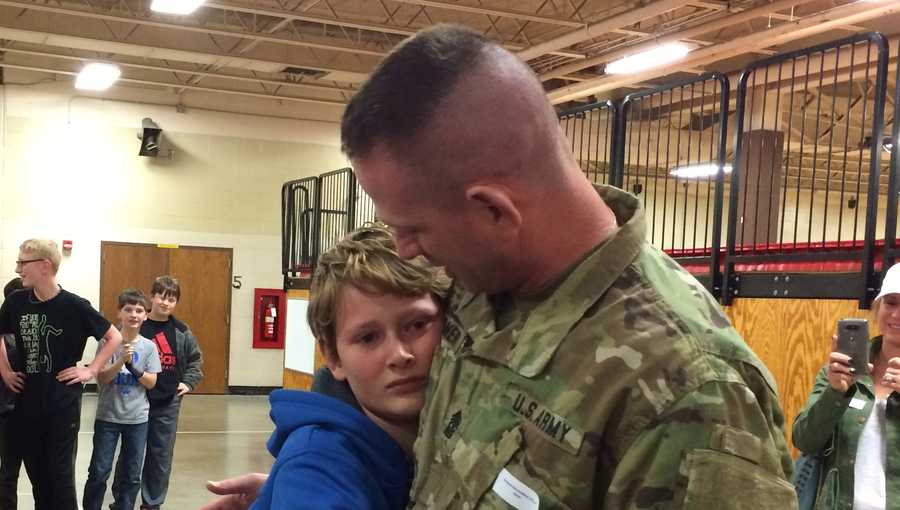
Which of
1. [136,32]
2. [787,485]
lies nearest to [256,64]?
[136,32]

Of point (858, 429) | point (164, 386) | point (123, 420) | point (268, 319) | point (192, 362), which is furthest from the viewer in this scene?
point (268, 319)

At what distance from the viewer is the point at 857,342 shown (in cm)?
290

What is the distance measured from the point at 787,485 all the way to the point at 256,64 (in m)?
10.9

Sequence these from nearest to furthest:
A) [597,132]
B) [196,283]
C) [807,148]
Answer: [597,132]
[196,283]
[807,148]

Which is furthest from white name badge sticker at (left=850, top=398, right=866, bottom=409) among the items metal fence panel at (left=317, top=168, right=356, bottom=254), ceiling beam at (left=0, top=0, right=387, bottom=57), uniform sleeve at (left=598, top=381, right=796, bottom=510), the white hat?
ceiling beam at (left=0, top=0, right=387, bottom=57)

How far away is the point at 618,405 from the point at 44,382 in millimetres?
4822

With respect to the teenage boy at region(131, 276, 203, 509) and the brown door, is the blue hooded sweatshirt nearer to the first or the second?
the teenage boy at region(131, 276, 203, 509)

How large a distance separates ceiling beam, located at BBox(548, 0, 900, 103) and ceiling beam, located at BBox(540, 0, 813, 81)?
233mm

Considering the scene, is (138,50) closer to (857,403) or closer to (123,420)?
(123,420)

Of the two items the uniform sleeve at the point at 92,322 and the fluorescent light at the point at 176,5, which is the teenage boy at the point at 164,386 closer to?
the uniform sleeve at the point at 92,322

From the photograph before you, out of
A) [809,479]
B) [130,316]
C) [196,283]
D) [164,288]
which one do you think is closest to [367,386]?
[809,479]

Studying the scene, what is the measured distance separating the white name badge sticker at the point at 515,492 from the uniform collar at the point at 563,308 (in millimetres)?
110

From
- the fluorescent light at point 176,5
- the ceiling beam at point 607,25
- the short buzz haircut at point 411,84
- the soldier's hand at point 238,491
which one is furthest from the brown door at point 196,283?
the short buzz haircut at point 411,84

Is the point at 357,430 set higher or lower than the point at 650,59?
lower
